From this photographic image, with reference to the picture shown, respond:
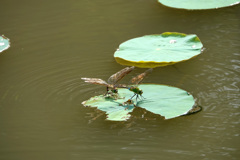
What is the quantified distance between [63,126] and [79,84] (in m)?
0.52

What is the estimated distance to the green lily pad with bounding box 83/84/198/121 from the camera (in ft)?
7.91

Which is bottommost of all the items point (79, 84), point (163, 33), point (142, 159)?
point (142, 159)

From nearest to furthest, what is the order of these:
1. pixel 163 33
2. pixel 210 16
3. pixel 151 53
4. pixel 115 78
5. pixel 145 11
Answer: pixel 115 78, pixel 151 53, pixel 163 33, pixel 210 16, pixel 145 11

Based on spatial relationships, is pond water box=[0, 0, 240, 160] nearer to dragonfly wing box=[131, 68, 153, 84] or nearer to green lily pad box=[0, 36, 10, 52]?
green lily pad box=[0, 36, 10, 52]

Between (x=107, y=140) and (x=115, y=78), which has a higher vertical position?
(x=115, y=78)

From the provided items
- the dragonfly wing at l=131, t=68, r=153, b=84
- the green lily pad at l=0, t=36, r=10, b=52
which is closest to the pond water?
the green lily pad at l=0, t=36, r=10, b=52

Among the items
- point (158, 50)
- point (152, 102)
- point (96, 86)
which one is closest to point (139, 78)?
point (152, 102)

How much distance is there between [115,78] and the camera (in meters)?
2.68

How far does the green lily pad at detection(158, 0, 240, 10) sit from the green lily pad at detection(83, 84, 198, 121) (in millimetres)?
1637

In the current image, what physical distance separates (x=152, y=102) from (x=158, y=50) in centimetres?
80

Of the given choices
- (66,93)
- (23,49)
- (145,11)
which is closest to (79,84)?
(66,93)

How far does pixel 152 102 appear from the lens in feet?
8.27

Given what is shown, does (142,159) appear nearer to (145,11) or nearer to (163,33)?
(163,33)

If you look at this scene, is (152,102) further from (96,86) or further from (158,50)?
(158,50)
